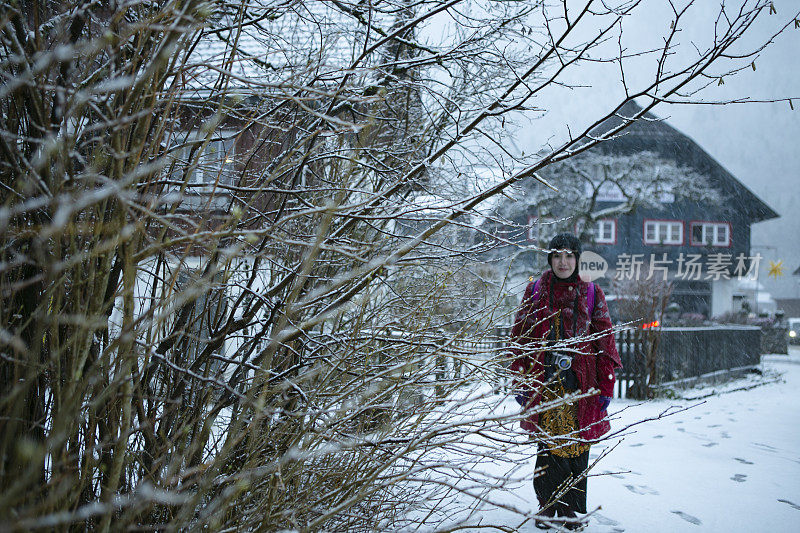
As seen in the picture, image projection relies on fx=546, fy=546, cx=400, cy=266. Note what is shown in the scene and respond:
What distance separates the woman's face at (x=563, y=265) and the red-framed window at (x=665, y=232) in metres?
28.8

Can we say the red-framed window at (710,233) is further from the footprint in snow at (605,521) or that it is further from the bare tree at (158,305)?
the bare tree at (158,305)

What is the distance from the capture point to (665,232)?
29797mm

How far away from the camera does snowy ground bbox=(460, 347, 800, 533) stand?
3.67 meters

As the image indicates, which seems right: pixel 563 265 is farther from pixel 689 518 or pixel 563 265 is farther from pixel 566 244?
pixel 689 518

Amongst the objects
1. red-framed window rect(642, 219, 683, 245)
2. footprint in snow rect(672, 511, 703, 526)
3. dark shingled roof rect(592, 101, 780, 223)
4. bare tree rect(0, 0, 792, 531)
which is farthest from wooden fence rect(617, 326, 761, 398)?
red-framed window rect(642, 219, 683, 245)

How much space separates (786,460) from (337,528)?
557 centimetres

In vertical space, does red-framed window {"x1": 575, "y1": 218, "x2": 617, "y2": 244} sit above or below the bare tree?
above

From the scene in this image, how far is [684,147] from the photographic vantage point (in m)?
26.0

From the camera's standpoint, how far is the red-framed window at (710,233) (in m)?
29.8

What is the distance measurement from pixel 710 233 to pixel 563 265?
3079 centimetres

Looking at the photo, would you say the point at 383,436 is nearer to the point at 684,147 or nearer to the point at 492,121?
the point at 492,121

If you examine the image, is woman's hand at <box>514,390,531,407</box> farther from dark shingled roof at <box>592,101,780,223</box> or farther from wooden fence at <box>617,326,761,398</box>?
dark shingled roof at <box>592,101,780,223</box>

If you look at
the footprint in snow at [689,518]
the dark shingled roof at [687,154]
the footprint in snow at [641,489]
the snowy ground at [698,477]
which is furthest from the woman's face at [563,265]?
the dark shingled roof at [687,154]

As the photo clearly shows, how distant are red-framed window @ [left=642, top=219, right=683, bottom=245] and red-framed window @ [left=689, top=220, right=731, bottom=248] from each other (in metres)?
0.67
